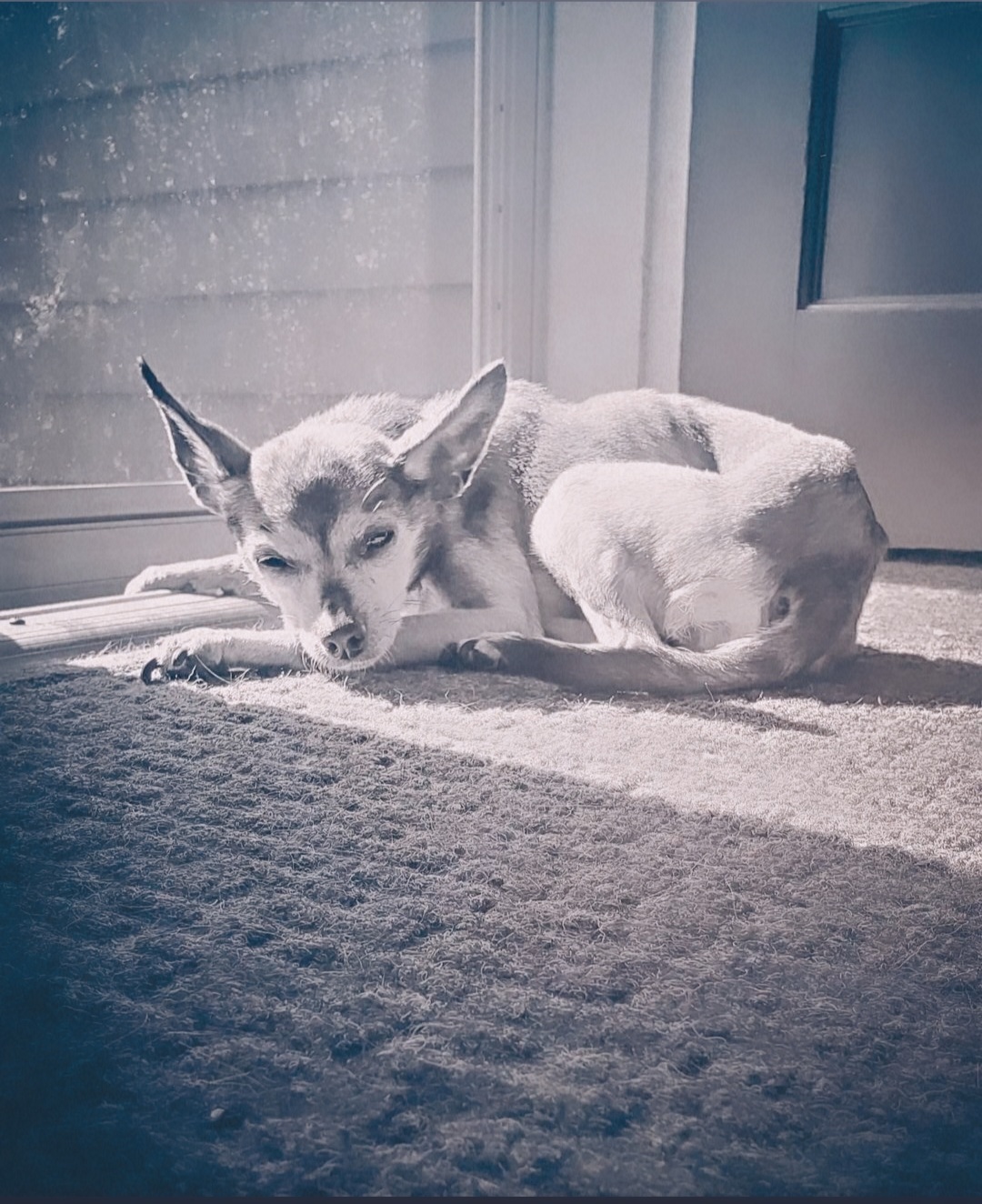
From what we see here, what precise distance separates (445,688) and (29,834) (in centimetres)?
83

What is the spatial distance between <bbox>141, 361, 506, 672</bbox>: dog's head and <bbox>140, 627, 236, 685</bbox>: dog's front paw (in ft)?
0.54

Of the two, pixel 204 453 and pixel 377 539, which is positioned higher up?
pixel 204 453

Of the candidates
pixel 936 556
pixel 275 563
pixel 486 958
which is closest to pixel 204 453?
pixel 275 563

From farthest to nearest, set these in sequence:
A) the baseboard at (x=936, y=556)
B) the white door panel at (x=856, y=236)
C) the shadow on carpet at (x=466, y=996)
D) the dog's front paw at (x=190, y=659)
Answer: the baseboard at (x=936, y=556)
the white door panel at (x=856, y=236)
the dog's front paw at (x=190, y=659)
the shadow on carpet at (x=466, y=996)

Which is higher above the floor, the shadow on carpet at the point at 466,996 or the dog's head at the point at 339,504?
Answer: the dog's head at the point at 339,504

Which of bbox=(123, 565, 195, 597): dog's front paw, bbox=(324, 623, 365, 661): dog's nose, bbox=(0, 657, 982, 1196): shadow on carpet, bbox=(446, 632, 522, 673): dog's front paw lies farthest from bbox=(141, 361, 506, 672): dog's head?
bbox=(0, 657, 982, 1196): shadow on carpet

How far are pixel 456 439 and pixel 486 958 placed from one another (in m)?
1.37

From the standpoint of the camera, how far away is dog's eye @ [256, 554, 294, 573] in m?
1.94

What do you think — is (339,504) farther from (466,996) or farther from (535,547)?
(466,996)

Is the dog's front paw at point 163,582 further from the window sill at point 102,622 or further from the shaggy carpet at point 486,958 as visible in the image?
the shaggy carpet at point 486,958

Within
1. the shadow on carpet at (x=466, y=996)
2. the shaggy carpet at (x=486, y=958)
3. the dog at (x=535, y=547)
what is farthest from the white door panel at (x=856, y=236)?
the shadow on carpet at (x=466, y=996)

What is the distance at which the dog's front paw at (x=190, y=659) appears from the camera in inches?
71.1

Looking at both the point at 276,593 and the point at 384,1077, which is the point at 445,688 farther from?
the point at 384,1077

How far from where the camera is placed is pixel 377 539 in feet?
6.50
